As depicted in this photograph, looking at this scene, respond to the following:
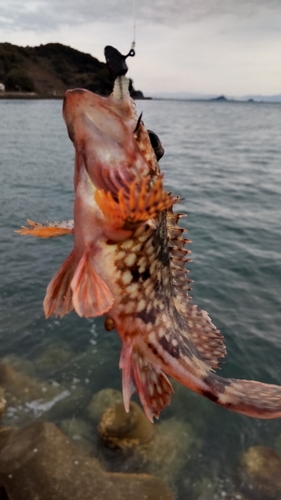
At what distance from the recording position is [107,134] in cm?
276

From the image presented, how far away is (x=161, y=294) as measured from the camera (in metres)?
3.34

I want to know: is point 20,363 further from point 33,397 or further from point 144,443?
point 144,443

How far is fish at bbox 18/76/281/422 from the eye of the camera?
270 centimetres

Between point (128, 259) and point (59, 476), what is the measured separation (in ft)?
15.6

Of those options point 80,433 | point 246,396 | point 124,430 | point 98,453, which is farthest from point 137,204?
point 80,433

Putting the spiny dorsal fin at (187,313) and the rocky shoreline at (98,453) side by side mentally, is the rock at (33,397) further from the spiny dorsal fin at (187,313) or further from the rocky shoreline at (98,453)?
the spiny dorsal fin at (187,313)

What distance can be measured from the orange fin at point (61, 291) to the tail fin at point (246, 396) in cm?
122

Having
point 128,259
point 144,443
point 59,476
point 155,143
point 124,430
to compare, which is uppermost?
point 155,143

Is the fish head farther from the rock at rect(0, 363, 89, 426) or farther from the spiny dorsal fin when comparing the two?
the rock at rect(0, 363, 89, 426)

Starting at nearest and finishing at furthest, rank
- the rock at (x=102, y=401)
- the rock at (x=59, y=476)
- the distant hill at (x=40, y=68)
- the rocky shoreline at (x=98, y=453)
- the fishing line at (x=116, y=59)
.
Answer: the fishing line at (x=116, y=59) → the rock at (x=59, y=476) → the rocky shoreline at (x=98, y=453) → the rock at (x=102, y=401) → the distant hill at (x=40, y=68)

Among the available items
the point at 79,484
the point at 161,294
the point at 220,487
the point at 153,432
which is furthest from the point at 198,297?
the point at 161,294

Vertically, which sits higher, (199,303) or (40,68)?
(40,68)

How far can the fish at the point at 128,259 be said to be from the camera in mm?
2697

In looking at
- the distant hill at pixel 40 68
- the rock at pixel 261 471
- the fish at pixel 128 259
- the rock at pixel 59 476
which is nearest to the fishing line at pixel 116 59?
the fish at pixel 128 259
